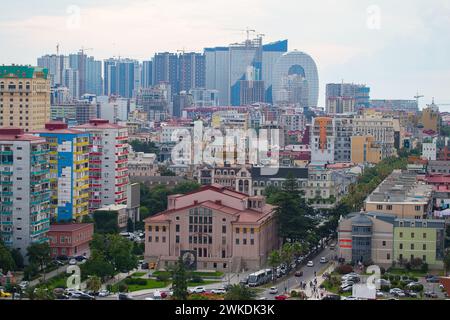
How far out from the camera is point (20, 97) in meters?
11.3

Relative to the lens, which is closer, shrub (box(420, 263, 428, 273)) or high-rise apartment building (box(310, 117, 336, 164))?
shrub (box(420, 263, 428, 273))

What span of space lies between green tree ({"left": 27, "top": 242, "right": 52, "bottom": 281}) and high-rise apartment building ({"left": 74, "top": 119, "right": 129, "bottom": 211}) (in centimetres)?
210

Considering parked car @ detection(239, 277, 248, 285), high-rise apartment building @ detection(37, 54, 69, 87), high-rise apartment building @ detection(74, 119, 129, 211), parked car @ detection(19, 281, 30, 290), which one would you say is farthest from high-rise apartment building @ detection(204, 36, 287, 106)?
parked car @ detection(19, 281, 30, 290)

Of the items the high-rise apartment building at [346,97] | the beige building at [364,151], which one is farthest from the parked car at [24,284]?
the high-rise apartment building at [346,97]

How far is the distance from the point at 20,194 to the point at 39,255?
1.60 feet

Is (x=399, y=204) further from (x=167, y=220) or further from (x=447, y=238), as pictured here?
(x=167, y=220)

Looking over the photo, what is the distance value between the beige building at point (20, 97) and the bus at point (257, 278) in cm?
617

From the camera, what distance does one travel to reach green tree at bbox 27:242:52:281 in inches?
228

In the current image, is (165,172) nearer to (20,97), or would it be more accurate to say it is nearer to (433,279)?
(20,97)

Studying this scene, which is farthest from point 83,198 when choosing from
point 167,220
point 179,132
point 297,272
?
point 179,132

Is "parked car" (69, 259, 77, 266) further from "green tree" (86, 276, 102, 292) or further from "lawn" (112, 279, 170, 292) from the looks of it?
"green tree" (86, 276, 102, 292)

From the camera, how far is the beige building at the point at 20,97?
11.2 m

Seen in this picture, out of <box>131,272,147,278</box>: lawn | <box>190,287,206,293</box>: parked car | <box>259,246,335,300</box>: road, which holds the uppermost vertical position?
<box>190,287,206,293</box>: parked car

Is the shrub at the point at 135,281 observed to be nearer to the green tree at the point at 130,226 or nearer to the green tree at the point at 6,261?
the green tree at the point at 6,261
